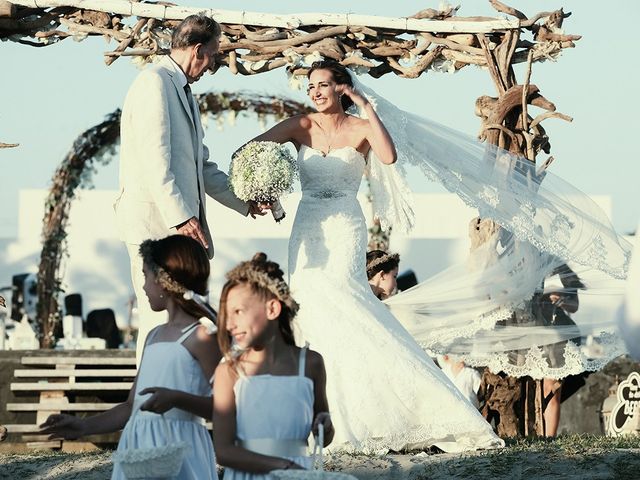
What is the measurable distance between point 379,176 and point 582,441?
1.87m

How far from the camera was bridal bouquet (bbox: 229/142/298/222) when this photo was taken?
7043 mm

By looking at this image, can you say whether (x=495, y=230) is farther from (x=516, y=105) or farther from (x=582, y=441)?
(x=582, y=441)

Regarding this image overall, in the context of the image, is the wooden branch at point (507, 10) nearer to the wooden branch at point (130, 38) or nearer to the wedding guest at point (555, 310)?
the wedding guest at point (555, 310)

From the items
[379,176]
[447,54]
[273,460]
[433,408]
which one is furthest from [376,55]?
[273,460]

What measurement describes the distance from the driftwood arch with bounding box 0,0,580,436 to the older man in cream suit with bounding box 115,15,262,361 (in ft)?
11.5

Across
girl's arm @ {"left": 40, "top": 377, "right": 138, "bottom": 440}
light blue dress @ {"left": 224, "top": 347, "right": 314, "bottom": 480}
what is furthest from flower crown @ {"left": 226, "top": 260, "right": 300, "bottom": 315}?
girl's arm @ {"left": 40, "top": 377, "right": 138, "bottom": 440}

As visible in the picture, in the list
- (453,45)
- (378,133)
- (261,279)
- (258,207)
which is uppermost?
(453,45)

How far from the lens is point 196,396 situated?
4.24m

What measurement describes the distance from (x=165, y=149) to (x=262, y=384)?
249 centimetres

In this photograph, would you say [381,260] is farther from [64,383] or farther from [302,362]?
[302,362]

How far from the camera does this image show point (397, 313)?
9758 millimetres

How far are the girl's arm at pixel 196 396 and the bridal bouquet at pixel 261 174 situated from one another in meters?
2.60

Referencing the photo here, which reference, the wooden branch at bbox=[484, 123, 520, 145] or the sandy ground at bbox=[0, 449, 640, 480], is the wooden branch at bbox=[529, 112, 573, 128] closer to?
the wooden branch at bbox=[484, 123, 520, 145]

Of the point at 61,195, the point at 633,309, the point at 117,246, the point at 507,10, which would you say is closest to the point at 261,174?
the point at 507,10
